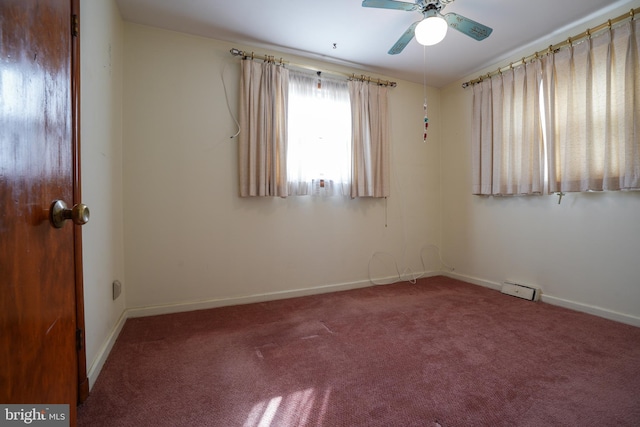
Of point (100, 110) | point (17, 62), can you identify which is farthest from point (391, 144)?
point (17, 62)

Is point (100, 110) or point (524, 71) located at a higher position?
point (524, 71)

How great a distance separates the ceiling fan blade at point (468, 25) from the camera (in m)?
2.02

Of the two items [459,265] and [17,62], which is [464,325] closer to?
[459,265]

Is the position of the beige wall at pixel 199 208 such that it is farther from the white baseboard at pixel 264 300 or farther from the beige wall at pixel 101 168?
the beige wall at pixel 101 168

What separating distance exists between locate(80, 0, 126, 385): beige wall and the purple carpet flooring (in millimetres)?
231

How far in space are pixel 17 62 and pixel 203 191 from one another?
2.17m

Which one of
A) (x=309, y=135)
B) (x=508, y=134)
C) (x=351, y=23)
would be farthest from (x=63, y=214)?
(x=508, y=134)

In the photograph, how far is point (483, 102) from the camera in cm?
321

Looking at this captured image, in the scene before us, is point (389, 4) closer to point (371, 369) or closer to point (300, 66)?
point (300, 66)

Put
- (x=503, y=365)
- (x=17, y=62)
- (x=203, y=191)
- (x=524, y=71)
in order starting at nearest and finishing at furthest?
(x=17, y=62) < (x=503, y=365) < (x=203, y=191) < (x=524, y=71)

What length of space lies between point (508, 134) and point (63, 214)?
141 inches

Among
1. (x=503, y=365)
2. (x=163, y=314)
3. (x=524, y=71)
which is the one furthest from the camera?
(x=524, y=71)

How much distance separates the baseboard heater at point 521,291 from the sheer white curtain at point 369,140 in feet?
5.34

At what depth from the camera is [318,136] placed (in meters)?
3.01
